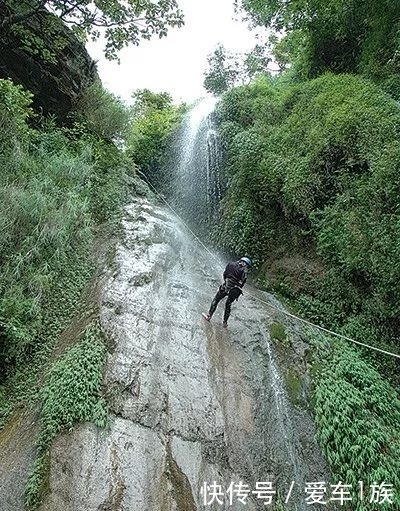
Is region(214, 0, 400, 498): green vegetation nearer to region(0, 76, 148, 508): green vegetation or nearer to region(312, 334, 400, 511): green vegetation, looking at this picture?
region(312, 334, 400, 511): green vegetation

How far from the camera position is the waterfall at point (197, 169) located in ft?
41.5

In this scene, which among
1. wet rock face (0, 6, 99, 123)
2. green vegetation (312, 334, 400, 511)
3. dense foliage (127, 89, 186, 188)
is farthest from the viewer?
dense foliage (127, 89, 186, 188)

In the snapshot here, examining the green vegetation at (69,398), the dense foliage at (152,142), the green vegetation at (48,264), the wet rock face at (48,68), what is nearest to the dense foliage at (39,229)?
the green vegetation at (48,264)

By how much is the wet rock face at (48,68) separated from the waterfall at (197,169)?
163 inches

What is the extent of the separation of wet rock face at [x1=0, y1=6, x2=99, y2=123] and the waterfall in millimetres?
4130

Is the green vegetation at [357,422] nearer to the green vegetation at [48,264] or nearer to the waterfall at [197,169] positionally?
the green vegetation at [48,264]

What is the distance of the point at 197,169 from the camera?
14.0m

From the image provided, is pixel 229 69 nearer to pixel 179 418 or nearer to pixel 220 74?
pixel 220 74

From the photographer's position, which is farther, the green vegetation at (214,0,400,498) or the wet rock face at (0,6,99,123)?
the wet rock face at (0,6,99,123)

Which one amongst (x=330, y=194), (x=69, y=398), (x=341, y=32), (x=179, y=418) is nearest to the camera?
(x=69, y=398)

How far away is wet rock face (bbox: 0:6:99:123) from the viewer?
32.8 feet

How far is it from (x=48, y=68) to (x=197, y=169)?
225 inches

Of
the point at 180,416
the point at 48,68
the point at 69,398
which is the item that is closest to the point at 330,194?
the point at 180,416

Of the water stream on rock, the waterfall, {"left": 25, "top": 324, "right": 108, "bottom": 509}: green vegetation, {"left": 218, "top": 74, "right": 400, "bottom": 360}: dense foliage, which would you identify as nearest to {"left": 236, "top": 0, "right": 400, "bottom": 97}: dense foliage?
{"left": 218, "top": 74, "right": 400, "bottom": 360}: dense foliage
